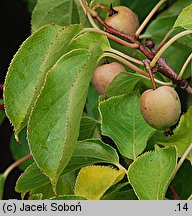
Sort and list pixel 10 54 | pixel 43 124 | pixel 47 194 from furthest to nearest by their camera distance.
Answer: pixel 10 54, pixel 47 194, pixel 43 124

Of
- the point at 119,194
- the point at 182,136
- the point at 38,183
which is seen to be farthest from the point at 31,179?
the point at 182,136

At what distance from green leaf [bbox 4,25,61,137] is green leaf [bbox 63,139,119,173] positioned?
12cm

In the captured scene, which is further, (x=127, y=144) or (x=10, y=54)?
(x=10, y=54)

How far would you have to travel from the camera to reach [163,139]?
1.10 meters

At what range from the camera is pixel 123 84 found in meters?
1.11

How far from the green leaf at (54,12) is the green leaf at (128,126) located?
9.4 inches

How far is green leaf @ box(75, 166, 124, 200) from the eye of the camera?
1046mm

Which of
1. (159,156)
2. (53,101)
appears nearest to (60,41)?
(53,101)

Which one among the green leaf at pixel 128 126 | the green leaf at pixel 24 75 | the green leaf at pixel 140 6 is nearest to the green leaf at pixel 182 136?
the green leaf at pixel 128 126

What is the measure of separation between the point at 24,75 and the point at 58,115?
95 mm

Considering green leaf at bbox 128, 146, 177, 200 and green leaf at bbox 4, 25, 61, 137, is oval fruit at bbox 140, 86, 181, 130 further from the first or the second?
green leaf at bbox 4, 25, 61, 137

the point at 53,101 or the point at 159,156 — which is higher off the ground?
the point at 53,101

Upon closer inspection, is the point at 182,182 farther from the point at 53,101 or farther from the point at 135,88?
the point at 53,101
